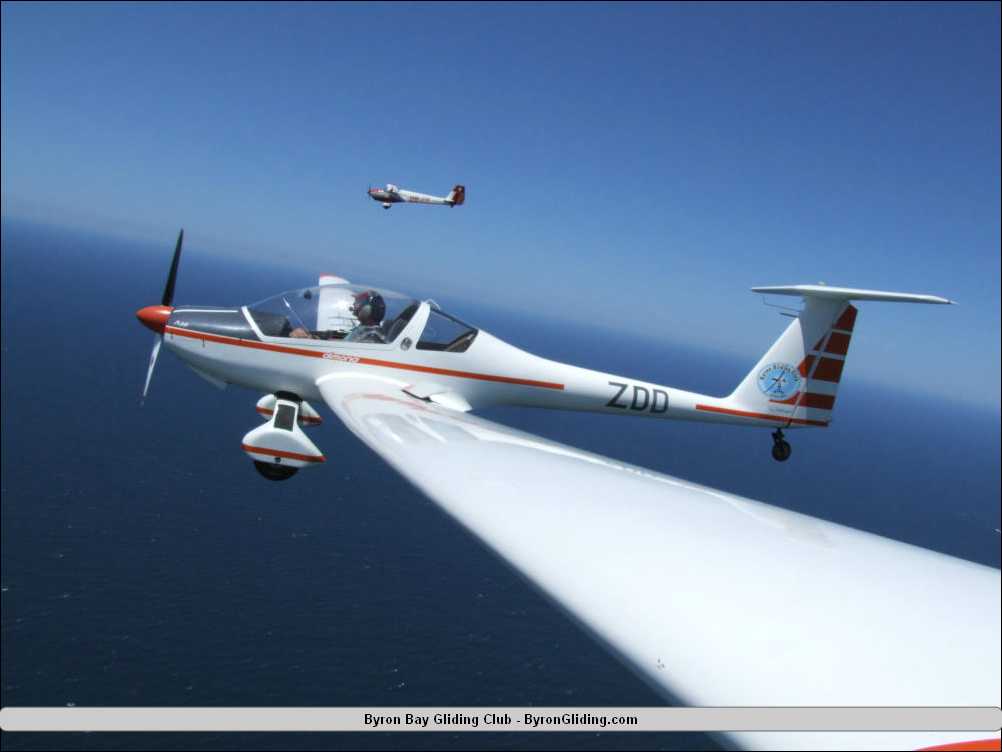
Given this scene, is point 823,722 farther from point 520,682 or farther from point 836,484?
point 836,484

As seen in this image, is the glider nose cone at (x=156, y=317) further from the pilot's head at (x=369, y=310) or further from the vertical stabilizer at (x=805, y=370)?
the vertical stabilizer at (x=805, y=370)

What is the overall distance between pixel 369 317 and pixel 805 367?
13284 millimetres

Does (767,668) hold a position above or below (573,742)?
above

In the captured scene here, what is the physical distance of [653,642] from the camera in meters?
2.38

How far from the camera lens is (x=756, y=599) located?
2.46 metres

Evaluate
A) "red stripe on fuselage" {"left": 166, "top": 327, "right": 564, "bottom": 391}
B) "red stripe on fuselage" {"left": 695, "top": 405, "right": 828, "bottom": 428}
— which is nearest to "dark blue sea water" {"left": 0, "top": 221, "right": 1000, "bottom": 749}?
"red stripe on fuselage" {"left": 695, "top": 405, "right": 828, "bottom": 428}

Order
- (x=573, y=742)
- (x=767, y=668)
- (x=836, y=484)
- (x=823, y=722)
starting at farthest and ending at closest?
(x=836, y=484)
(x=573, y=742)
(x=767, y=668)
(x=823, y=722)

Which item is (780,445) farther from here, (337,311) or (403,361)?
(337,311)

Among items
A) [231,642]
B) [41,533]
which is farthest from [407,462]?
[41,533]

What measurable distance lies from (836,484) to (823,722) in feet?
474

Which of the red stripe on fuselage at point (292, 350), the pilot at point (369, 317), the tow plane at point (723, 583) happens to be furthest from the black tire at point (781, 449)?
the pilot at point (369, 317)

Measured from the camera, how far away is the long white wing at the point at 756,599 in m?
2.01

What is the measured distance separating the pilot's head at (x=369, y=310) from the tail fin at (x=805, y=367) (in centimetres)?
1096
